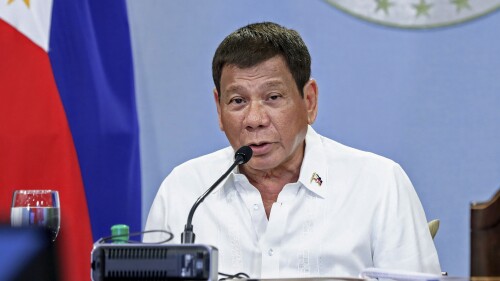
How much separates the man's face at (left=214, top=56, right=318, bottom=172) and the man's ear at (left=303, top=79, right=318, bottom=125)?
7 centimetres

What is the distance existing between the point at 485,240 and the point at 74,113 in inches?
81.7

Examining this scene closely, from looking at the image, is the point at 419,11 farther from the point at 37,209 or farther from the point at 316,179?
the point at 37,209

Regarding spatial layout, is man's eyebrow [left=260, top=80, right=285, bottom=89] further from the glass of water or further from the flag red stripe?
the flag red stripe

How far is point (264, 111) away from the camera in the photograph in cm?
252

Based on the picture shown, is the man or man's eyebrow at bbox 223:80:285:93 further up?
man's eyebrow at bbox 223:80:285:93

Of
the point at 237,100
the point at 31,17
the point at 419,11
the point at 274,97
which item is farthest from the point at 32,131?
the point at 419,11

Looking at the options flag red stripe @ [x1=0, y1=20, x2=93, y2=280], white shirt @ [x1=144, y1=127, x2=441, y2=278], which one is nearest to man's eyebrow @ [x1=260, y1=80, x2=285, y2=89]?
white shirt @ [x1=144, y1=127, x2=441, y2=278]

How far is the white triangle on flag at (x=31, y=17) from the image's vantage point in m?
3.24

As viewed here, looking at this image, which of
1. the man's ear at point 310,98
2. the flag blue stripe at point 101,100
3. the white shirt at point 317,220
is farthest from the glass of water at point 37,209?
the flag blue stripe at point 101,100

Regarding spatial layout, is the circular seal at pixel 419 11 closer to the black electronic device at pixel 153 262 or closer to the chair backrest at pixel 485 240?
the chair backrest at pixel 485 240

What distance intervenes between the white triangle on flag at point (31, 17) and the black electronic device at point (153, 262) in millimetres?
1839

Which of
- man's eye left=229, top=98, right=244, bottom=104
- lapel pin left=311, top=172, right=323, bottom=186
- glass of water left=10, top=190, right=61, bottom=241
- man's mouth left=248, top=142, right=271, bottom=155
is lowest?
glass of water left=10, top=190, right=61, bottom=241

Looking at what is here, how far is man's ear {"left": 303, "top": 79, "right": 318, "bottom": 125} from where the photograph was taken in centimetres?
266

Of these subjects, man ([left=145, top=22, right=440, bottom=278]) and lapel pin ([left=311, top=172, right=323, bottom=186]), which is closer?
man ([left=145, top=22, right=440, bottom=278])
